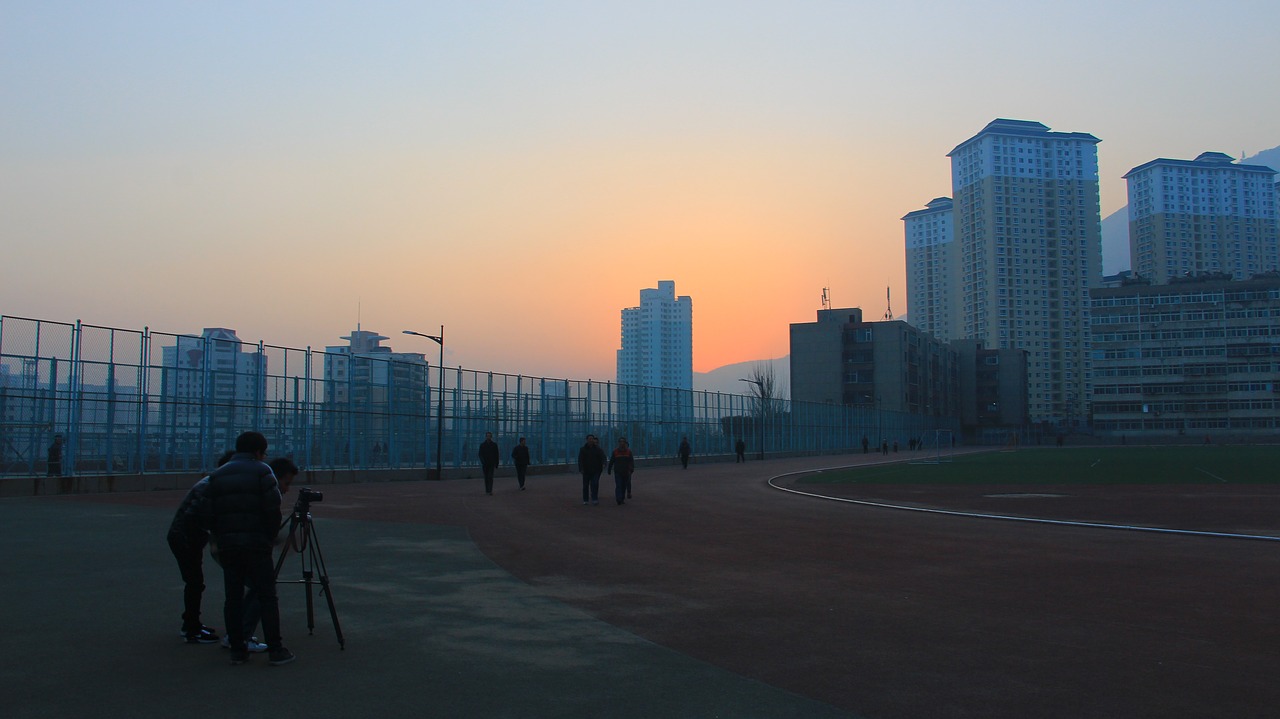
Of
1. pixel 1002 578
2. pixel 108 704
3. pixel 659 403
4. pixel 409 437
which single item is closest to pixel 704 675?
pixel 108 704

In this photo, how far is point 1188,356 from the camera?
129m

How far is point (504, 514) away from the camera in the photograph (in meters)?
19.8

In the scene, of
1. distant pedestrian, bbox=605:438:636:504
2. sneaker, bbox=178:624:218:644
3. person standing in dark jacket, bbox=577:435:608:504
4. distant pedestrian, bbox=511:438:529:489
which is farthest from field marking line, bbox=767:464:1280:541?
sneaker, bbox=178:624:218:644

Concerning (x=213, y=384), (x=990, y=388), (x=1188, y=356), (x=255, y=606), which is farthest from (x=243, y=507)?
(x=990, y=388)

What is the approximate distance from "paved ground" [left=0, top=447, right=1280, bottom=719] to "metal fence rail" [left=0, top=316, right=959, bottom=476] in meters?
8.44

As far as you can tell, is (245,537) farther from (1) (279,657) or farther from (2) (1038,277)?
(2) (1038,277)

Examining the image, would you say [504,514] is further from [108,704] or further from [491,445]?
[108,704]

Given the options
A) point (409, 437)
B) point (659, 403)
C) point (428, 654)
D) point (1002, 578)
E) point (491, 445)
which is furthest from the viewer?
point (659, 403)

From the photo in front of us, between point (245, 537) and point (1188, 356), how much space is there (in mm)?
143191

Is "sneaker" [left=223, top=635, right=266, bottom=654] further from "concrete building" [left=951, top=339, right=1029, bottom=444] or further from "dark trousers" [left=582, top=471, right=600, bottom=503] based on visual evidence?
"concrete building" [left=951, top=339, right=1029, bottom=444]

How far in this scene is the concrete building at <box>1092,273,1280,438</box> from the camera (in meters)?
126

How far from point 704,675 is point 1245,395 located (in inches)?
5614

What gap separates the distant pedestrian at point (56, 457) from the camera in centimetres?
2350

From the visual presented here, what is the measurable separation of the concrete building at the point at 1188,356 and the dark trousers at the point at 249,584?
135143mm
